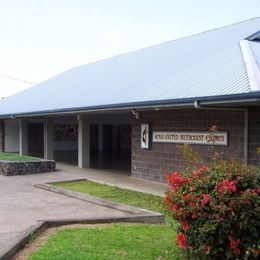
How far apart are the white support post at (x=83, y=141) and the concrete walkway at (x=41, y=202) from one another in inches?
98.8

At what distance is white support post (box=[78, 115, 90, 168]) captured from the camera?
22434 millimetres

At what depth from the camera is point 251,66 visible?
1370 centimetres

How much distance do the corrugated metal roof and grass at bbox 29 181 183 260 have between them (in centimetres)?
432

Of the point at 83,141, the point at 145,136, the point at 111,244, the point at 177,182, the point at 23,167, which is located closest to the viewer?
the point at 177,182

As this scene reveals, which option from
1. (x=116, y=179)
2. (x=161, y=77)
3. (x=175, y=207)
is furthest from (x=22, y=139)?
(x=175, y=207)

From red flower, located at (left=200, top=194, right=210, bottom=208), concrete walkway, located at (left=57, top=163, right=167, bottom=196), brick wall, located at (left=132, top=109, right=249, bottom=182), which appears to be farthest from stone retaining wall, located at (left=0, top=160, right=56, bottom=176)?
red flower, located at (left=200, top=194, right=210, bottom=208)

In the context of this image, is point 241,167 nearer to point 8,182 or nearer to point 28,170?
point 8,182

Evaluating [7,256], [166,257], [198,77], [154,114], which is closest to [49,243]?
[7,256]

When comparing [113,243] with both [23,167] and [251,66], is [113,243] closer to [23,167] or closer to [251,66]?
[251,66]

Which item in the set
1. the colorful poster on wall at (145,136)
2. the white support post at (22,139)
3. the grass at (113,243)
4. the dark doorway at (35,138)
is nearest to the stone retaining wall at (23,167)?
the colorful poster on wall at (145,136)

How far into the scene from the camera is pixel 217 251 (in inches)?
231

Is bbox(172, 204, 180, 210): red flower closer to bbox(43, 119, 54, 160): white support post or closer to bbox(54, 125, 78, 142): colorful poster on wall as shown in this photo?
bbox(43, 119, 54, 160): white support post

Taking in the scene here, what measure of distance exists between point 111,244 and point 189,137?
838 cm

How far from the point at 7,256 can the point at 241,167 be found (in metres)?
3.01
